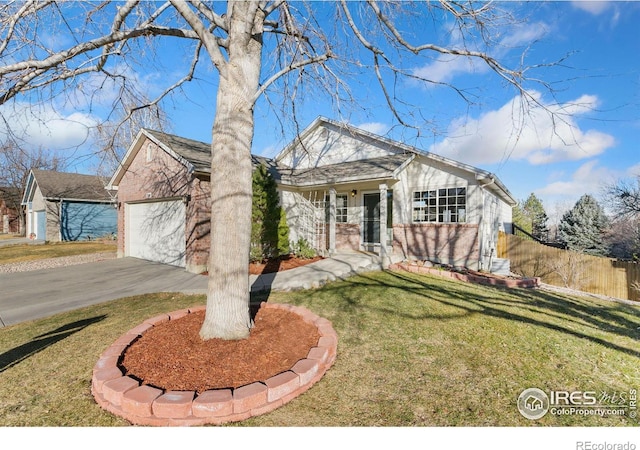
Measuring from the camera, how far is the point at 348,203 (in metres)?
11.5

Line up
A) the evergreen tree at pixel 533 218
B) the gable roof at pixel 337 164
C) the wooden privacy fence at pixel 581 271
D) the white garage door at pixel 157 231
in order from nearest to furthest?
the gable roof at pixel 337 164 → the white garage door at pixel 157 231 → the wooden privacy fence at pixel 581 271 → the evergreen tree at pixel 533 218

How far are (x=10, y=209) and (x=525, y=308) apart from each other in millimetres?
46165

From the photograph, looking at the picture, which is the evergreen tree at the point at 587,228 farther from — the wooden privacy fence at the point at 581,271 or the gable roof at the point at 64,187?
the gable roof at the point at 64,187

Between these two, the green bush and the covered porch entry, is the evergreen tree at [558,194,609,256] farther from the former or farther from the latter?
the green bush

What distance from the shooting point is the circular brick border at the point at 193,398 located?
87.4 inches

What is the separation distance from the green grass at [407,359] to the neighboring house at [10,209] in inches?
1488

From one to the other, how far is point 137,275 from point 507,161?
995cm

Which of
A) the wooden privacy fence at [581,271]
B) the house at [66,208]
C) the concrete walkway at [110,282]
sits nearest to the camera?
the concrete walkway at [110,282]

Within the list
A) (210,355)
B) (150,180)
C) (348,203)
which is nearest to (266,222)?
(348,203)

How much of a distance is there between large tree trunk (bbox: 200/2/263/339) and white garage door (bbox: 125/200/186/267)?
22.6ft

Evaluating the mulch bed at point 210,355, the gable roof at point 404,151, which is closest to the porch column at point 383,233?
the gable roof at point 404,151
